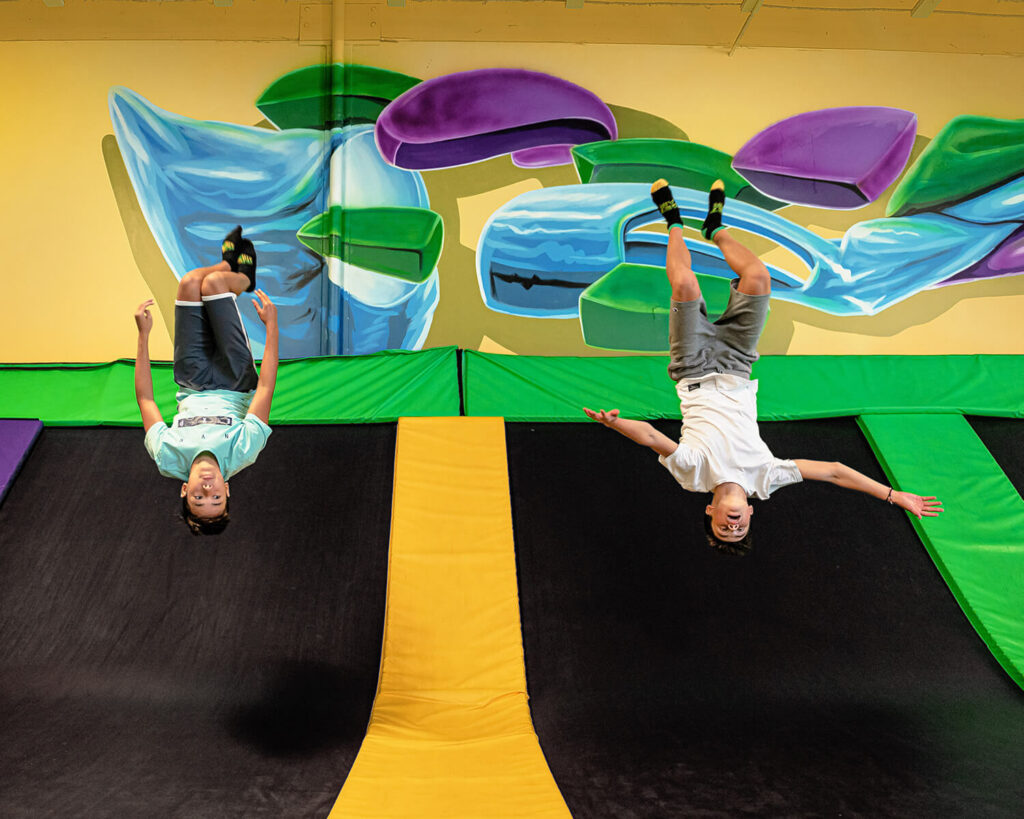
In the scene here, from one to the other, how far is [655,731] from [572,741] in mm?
306

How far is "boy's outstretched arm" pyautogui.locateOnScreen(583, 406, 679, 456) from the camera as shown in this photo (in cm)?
266

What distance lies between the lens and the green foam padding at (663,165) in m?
4.77

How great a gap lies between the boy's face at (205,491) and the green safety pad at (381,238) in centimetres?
215

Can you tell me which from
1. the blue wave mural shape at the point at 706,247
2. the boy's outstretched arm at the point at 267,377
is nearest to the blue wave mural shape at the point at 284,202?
the blue wave mural shape at the point at 706,247

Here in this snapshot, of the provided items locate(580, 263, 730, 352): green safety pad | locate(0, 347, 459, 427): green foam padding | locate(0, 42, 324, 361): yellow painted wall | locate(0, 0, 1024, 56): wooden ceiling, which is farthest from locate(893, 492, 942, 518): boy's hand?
locate(0, 42, 324, 361): yellow painted wall

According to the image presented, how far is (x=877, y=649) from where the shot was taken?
11.3ft

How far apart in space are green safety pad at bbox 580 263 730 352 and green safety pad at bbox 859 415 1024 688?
3.57 ft

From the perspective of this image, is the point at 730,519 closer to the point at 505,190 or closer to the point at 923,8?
the point at 505,190

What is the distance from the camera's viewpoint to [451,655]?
10.7 feet

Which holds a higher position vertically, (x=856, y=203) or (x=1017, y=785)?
(x=856, y=203)

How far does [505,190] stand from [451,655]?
263 cm

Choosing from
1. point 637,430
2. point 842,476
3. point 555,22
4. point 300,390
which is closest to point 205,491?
point 637,430

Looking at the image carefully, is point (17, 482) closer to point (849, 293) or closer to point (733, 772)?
point (733, 772)

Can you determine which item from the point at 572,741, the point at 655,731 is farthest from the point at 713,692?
the point at 572,741
